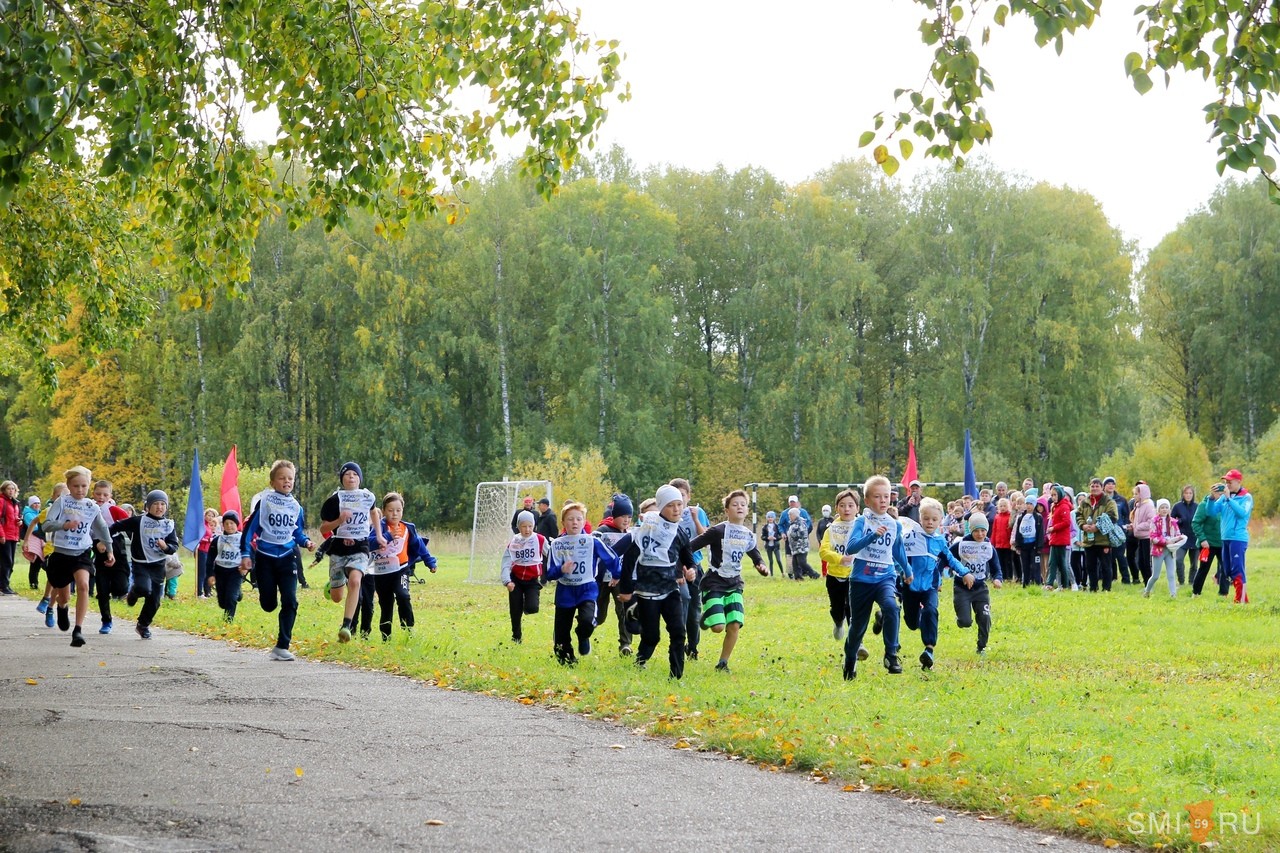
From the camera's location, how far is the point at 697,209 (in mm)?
66625

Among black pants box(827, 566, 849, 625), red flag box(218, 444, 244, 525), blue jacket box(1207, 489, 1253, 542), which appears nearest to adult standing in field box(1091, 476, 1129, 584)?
blue jacket box(1207, 489, 1253, 542)

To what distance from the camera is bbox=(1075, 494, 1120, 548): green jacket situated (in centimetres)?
2497

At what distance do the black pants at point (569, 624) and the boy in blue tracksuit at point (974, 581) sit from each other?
357 cm

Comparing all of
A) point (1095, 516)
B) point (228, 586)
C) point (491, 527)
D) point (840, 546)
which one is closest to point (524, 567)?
point (840, 546)

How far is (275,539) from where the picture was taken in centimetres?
1410

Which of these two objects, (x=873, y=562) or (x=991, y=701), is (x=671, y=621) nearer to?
(x=873, y=562)

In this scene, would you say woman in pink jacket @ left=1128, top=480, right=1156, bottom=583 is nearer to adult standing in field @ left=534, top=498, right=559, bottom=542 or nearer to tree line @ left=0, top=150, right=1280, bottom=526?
adult standing in field @ left=534, top=498, right=559, bottom=542

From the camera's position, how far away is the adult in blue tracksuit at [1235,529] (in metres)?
21.1

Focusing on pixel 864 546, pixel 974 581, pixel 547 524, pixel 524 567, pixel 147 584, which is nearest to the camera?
pixel 864 546

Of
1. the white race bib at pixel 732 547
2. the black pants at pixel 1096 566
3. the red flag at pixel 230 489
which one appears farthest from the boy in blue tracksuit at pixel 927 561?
the red flag at pixel 230 489

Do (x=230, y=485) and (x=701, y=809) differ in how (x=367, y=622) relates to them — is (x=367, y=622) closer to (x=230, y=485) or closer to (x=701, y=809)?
(x=701, y=809)

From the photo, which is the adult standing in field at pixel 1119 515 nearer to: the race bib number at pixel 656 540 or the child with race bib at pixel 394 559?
the child with race bib at pixel 394 559

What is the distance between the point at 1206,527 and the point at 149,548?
1612 cm

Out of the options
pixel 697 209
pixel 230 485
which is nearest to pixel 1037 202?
pixel 697 209
